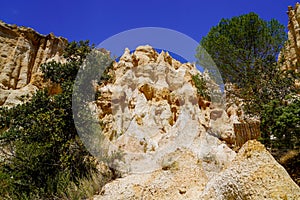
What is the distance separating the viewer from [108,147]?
8.70m

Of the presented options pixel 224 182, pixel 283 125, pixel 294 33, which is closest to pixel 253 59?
pixel 283 125

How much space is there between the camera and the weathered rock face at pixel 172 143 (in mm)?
3379

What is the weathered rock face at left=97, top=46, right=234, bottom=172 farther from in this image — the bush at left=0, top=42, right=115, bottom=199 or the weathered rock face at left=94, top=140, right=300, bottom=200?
the weathered rock face at left=94, top=140, right=300, bottom=200

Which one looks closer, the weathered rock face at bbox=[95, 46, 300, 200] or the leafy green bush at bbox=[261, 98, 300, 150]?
the weathered rock face at bbox=[95, 46, 300, 200]

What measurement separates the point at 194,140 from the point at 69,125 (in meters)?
5.22

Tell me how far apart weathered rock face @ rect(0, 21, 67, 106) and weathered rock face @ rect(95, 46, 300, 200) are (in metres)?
8.41

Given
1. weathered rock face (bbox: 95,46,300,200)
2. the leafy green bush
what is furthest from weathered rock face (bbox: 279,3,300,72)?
the leafy green bush

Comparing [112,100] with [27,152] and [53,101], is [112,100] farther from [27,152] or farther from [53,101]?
[27,152]

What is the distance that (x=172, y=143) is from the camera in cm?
1191

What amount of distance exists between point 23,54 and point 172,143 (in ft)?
62.0

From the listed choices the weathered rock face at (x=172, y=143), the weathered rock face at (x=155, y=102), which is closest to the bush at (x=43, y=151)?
the weathered rock face at (x=172, y=143)

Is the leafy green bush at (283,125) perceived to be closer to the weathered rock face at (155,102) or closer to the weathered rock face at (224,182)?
the weathered rock face at (224,182)

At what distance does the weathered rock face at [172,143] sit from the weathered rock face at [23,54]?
841 centimetres

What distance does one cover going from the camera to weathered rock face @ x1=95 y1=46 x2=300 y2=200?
3.38 m
